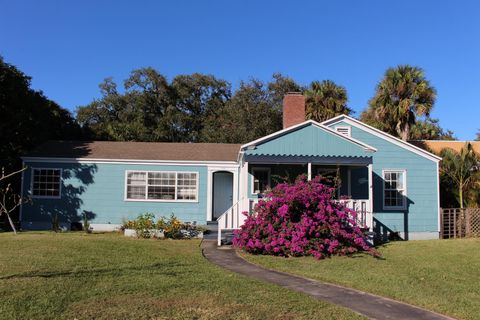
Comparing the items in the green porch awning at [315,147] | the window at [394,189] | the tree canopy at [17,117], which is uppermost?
the tree canopy at [17,117]

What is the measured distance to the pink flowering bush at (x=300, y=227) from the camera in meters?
13.4

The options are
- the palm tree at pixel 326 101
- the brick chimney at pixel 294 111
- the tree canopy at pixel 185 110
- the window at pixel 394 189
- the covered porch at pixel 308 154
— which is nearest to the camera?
the covered porch at pixel 308 154

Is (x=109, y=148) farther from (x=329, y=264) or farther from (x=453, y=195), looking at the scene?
(x=453, y=195)

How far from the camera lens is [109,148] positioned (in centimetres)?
2164

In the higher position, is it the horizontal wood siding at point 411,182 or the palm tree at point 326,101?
the palm tree at point 326,101

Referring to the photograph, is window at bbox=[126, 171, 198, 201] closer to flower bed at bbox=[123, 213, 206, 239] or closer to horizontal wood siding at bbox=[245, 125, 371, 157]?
flower bed at bbox=[123, 213, 206, 239]

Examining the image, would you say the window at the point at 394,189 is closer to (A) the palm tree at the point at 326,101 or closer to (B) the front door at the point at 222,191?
(B) the front door at the point at 222,191

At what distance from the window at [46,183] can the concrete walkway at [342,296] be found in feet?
36.0

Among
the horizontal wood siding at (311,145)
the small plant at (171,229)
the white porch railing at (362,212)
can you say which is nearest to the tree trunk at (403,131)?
the horizontal wood siding at (311,145)

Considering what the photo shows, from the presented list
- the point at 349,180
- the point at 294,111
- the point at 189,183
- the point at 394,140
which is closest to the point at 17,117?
the point at 189,183

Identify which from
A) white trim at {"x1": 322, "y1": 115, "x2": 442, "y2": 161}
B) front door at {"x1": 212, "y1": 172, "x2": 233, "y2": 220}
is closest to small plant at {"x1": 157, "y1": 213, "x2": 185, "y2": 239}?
front door at {"x1": 212, "y1": 172, "x2": 233, "y2": 220}

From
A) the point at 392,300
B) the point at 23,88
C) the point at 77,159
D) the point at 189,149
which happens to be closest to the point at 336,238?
the point at 392,300

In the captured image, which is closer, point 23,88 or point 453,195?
point 453,195

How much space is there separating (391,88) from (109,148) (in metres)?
16.0
